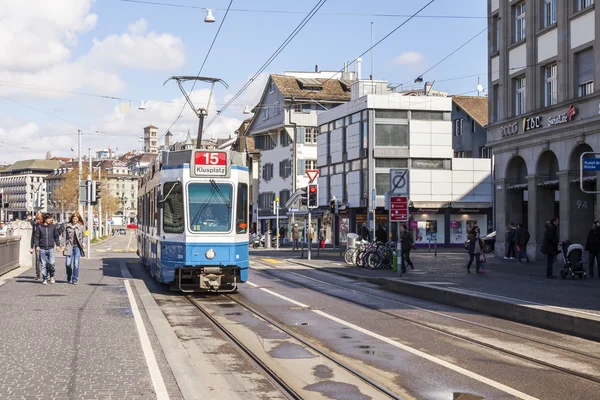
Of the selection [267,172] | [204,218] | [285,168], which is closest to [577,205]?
[204,218]

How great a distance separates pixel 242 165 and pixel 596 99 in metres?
16.2

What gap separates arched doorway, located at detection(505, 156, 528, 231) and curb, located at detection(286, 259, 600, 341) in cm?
1661

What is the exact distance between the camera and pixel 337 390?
28.0ft

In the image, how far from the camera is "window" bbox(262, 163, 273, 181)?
81375mm

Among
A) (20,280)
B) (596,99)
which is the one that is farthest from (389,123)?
(20,280)

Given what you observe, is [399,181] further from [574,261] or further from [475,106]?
[475,106]

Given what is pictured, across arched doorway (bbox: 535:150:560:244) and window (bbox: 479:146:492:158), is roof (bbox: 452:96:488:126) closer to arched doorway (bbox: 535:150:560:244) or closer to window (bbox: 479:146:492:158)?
window (bbox: 479:146:492:158)

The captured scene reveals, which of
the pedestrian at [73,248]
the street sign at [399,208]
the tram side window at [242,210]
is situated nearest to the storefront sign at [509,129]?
the street sign at [399,208]

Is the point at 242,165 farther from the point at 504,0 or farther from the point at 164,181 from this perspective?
the point at 504,0

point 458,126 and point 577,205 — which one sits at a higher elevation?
point 458,126

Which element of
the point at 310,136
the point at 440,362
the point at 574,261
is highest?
the point at 310,136

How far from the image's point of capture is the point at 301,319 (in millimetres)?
14961

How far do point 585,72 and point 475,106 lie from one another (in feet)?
115

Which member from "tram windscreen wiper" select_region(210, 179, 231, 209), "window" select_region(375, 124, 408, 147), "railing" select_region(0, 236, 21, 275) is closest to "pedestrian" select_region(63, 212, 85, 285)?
"railing" select_region(0, 236, 21, 275)
